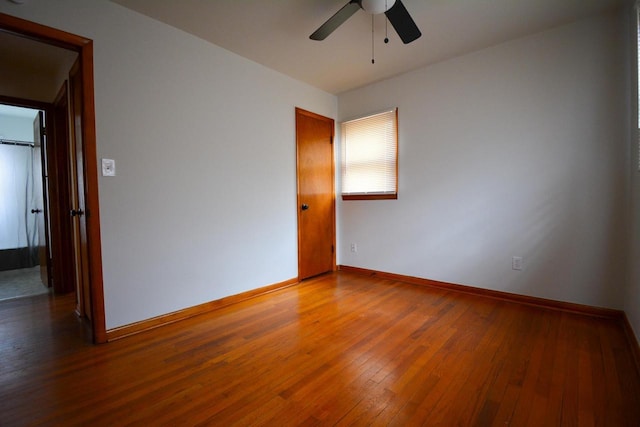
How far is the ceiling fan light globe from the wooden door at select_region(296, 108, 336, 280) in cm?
167

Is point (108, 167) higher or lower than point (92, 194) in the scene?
higher

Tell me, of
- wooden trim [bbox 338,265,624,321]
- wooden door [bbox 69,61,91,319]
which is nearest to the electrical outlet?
wooden trim [bbox 338,265,624,321]

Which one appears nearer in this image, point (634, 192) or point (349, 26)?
point (634, 192)

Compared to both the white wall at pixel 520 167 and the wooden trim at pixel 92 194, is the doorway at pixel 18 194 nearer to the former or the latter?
the wooden trim at pixel 92 194

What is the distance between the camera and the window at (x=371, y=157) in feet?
11.3

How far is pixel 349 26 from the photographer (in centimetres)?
235

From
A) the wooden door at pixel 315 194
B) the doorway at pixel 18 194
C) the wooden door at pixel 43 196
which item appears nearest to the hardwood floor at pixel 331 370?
the wooden door at pixel 43 196

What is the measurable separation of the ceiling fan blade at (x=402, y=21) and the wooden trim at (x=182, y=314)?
2.68 metres

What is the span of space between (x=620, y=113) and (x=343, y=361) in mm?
2789

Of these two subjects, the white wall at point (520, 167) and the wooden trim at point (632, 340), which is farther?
the white wall at point (520, 167)

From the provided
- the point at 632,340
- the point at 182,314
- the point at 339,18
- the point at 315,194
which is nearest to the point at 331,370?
the point at 182,314

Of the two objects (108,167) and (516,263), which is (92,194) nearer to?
(108,167)

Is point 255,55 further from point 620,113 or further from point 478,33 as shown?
point 620,113

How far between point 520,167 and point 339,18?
6.77 feet
